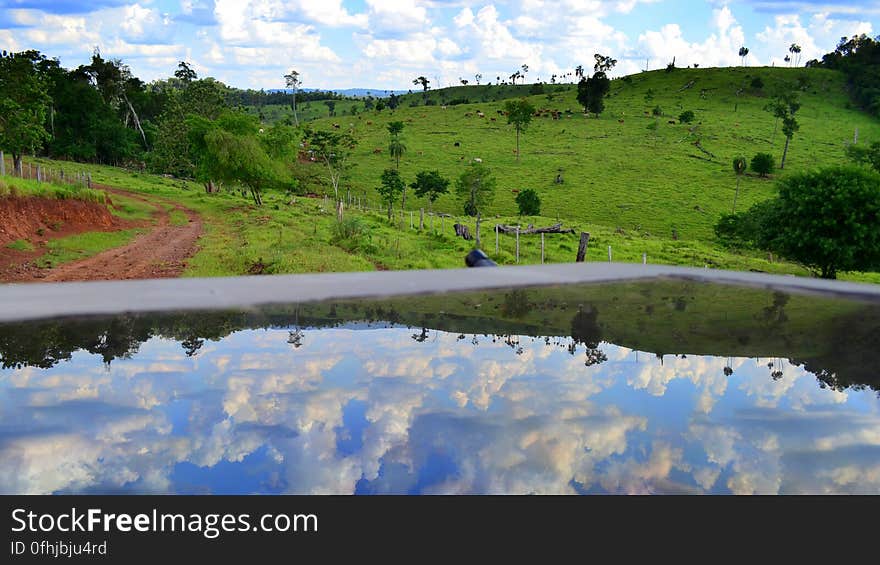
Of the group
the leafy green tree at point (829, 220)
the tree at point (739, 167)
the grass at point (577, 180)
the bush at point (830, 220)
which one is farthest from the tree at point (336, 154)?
the tree at point (739, 167)

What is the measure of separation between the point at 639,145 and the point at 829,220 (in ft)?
216

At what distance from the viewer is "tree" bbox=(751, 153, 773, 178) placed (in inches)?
3258

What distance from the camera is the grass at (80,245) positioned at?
2594 cm

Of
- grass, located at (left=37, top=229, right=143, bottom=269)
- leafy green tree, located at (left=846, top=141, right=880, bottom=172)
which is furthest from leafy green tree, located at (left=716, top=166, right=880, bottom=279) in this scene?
grass, located at (left=37, top=229, right=143, bottom=269)

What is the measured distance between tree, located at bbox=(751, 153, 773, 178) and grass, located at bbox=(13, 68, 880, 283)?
185 centimetres

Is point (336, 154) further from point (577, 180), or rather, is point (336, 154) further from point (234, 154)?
point (577, 180)

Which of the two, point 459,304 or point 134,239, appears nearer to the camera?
point 459,304

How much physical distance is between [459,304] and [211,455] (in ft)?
31.9

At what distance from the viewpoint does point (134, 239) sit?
3288 centimetres

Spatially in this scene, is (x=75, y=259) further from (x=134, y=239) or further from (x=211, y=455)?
(x=211, y=455)

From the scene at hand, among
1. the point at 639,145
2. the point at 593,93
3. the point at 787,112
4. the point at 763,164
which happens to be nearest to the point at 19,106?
the point at 639,145

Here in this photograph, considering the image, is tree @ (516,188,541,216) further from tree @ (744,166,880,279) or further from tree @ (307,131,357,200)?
tree @ (744,166,880,279)

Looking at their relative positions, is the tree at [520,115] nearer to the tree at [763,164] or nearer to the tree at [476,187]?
the tree at [763,164]
